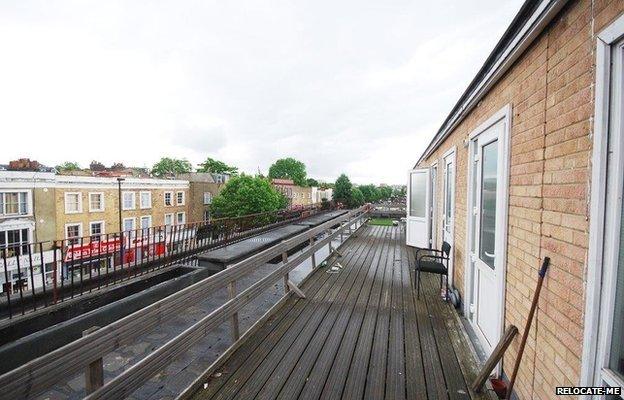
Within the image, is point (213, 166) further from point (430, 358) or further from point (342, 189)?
point (430, 358)

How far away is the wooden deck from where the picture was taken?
2264mm

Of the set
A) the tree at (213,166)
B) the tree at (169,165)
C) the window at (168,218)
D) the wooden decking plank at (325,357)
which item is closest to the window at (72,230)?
the window at (168,218)

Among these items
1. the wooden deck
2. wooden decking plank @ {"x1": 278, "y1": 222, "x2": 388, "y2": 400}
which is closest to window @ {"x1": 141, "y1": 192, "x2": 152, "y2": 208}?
the wooden deck

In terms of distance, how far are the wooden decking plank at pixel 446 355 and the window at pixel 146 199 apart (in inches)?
1203

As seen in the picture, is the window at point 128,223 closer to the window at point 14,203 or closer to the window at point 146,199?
the window at point 146,199

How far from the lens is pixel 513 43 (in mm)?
2219

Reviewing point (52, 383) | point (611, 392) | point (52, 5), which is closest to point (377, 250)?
point (611, 392)

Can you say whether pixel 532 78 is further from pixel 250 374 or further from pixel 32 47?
pixel 32 47

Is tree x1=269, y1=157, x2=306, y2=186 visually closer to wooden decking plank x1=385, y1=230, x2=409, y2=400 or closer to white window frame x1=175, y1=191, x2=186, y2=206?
white window frame x1=175, y1=191, x2=186, y2=206

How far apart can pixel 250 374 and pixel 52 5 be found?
877 cm

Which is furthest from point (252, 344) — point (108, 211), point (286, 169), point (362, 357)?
point (286, 169)

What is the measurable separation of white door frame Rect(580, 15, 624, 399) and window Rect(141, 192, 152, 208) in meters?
32.3

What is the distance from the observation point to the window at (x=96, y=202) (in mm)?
22750

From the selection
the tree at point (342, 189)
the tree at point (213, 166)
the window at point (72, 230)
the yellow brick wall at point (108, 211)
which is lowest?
the window at point (72, 230)
